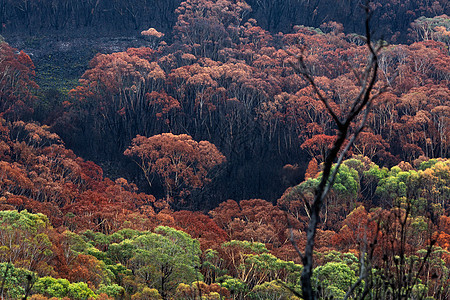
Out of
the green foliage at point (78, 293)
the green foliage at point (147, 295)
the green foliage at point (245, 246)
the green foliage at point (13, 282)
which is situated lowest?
the green foliage at point (245, 246)

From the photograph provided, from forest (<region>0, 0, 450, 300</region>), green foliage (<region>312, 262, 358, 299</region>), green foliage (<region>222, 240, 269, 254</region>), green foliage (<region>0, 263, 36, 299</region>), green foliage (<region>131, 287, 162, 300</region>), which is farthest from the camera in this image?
green foliage (<region>222, 240, 269, 254</region>)

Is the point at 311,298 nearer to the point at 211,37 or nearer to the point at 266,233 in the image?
the point at 266,233

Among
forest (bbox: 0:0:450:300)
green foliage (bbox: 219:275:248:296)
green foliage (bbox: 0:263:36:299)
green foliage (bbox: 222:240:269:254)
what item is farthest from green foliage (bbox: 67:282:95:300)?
green foliage (bbox: 222:240:269:254)

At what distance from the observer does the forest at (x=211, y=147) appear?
2502cm

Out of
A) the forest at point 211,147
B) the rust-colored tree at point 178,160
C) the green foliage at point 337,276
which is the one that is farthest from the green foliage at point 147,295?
the rust-colored tree at point 178,160

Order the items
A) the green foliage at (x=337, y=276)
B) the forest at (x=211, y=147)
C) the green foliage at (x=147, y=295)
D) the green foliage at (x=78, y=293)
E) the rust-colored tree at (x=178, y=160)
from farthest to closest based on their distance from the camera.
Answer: the rust-colored tree at (x=178, y=160) < the forest at (x=211, y=147) < the green foliage at (x=337, y=276) < the green foliage at (x=147, y=295) < the green foliage at (x=78, y=293)

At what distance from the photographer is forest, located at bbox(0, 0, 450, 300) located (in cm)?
2502

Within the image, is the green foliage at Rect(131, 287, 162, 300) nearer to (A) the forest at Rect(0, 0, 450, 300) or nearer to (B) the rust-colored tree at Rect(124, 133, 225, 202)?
(A) the forest at Rect(0, 0, 450, 300)

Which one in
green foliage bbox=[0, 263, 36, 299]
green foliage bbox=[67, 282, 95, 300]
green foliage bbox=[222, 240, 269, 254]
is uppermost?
green foliage bbox=[0, 263, 36, 299]

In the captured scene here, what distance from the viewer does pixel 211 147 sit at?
44.6 meters

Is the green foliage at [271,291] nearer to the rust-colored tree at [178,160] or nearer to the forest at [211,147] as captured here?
the forest at [211,147]

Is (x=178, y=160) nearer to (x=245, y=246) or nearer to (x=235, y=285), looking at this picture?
(x=245, y=246)

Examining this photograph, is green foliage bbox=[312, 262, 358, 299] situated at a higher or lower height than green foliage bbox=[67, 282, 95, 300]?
lower

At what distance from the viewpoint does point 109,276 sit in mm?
24188
